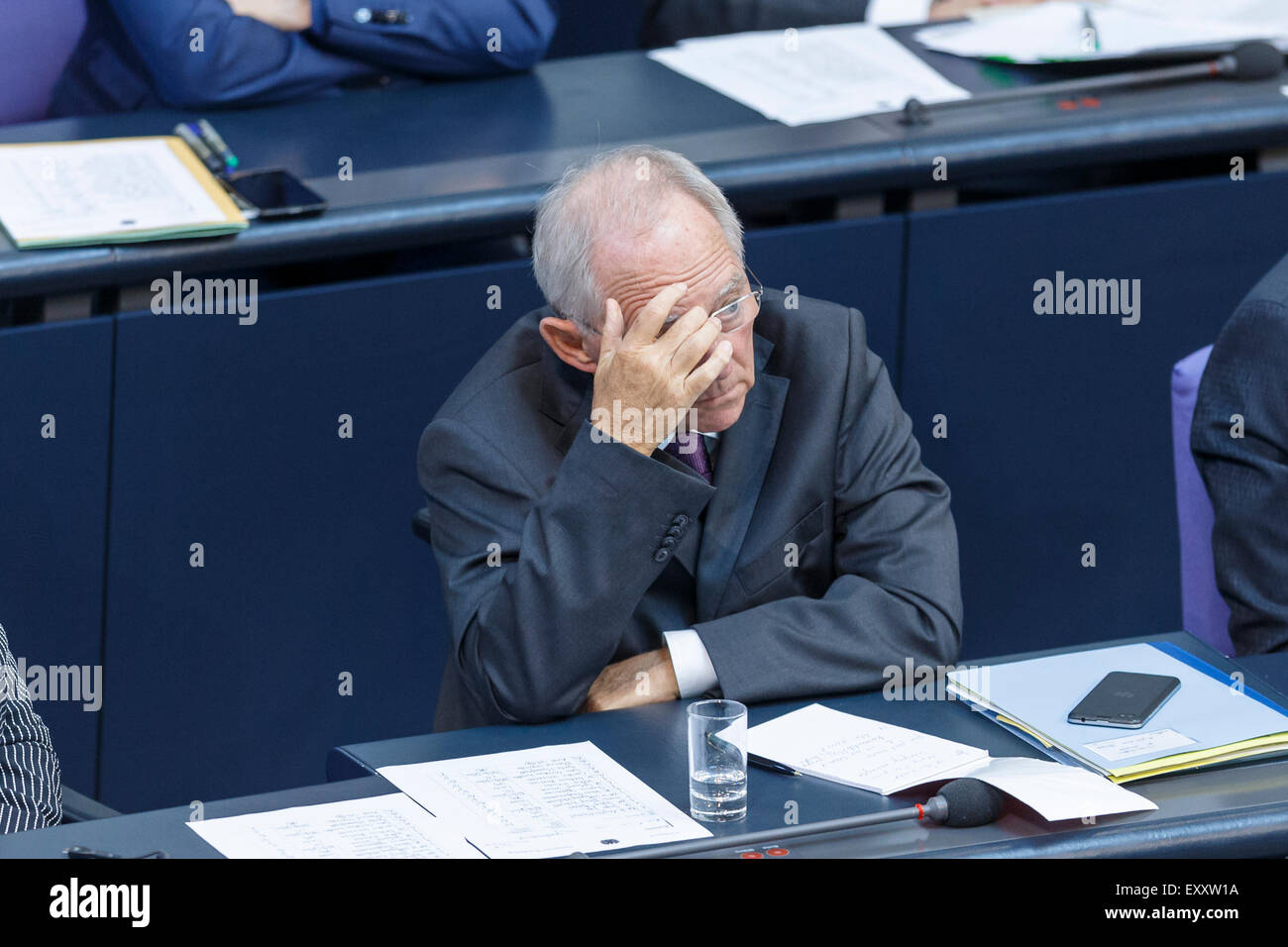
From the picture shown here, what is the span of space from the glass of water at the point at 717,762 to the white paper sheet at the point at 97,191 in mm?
1213

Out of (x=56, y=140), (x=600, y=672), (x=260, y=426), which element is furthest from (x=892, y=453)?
(x=56, y=140)

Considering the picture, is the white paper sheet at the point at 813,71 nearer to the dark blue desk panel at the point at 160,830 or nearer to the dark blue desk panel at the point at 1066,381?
the dark blue desk panel at the point at 1066,381

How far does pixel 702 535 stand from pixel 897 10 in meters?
2.08

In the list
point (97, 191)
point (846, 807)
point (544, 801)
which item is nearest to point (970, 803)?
point (846, 807)

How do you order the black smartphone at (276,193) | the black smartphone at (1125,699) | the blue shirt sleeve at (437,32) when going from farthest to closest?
the blue shirt sleeve at (437,32) → the black smartphone at (276,193) → the black smartphone at (1125,699)

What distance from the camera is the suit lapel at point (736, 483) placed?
2.25 m

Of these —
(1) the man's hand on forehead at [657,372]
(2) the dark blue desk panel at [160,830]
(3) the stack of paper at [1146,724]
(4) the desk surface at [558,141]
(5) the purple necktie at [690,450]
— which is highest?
(4) the desk surface at [558,141]

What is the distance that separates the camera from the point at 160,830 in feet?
5.67

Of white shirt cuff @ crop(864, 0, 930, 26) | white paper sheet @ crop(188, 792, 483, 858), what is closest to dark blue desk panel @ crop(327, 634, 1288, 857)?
white paper sheet @ crop(188, 792, 483, 858)

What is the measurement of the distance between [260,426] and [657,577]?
80cm

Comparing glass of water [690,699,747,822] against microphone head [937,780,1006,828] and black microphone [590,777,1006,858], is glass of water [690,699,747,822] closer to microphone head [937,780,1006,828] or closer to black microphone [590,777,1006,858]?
black microphone [590,777,1006,858]

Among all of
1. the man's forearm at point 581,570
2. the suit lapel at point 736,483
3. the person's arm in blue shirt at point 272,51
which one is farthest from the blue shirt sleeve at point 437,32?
the man's forearm at point 581,570

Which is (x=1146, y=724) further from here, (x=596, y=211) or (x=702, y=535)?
(x=596, y=211)

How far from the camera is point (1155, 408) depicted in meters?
3.28
